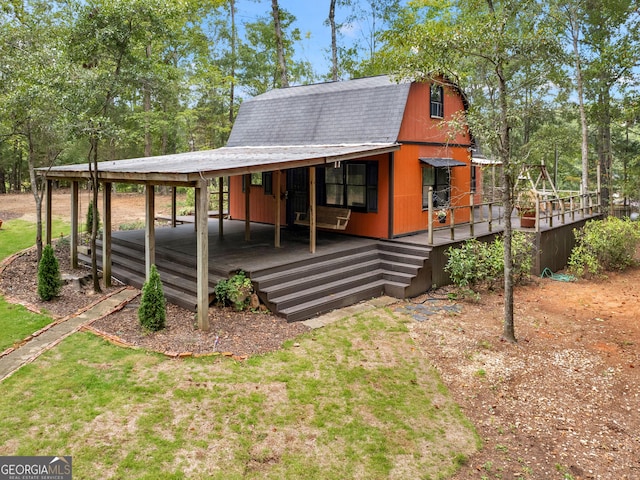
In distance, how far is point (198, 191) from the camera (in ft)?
23.9

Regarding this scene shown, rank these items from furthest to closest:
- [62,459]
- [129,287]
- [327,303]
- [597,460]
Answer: [129,287], [327,303], [597,460], [62,459]

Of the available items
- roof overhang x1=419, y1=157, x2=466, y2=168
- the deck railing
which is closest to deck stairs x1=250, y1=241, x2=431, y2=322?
the deck railing

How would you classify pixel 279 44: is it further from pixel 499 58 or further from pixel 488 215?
pixel 499 58

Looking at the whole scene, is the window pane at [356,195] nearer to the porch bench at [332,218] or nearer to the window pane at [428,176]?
the porch bench at [332,218]

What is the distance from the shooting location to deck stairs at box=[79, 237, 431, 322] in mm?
8266

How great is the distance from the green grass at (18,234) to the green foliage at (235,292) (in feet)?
25.7

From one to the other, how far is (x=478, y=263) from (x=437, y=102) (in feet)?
17.8

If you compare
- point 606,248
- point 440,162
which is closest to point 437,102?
point 440,162

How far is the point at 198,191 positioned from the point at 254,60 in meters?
22.0

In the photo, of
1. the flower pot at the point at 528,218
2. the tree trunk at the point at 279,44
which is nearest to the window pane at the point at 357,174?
the flower pot at the point at 528,218

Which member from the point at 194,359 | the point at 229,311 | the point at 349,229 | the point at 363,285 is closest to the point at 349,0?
the point at 349,229

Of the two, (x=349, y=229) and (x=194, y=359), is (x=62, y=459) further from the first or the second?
(x=349, y=229)

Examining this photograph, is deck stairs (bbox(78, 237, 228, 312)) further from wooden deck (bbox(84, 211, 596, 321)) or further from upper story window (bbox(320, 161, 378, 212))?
upper story window (bbox(320, 161, 378, 212))

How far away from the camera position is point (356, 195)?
12.2 meters
